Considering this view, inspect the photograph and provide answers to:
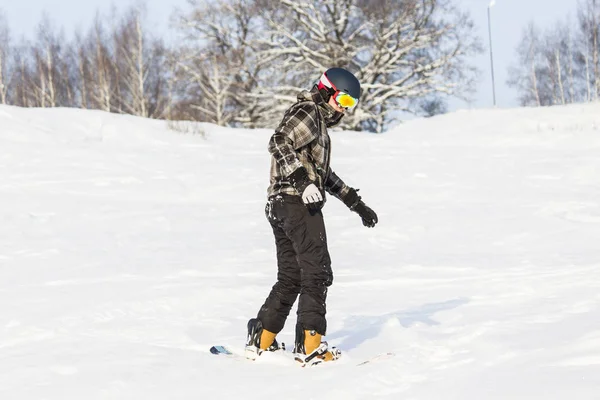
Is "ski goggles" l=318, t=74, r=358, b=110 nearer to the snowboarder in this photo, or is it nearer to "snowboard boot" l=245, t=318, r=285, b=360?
the snowboarder

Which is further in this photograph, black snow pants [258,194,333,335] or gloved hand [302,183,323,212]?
black snow pants [258,194,333,335]

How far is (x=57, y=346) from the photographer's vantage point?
4.26 metres

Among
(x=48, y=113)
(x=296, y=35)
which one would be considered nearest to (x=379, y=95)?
(x=296, y=35)

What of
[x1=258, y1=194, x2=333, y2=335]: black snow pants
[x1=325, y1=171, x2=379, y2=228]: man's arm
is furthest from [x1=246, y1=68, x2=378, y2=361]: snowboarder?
[x1=325, y1=171, x2=379, y2=228]: man's arm

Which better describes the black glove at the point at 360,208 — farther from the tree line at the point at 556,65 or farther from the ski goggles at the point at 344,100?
the tree line at the point at 556,65

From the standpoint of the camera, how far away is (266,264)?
7.21 meters

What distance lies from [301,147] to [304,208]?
0.30m

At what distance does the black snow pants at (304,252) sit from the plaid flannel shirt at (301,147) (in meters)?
0.09

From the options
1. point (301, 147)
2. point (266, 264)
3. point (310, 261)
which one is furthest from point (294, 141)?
point (266, 264)

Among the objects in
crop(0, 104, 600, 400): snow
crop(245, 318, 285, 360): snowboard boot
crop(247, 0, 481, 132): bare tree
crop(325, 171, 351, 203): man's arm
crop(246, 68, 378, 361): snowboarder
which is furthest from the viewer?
crop(247, 0, 481, 132): bare tree

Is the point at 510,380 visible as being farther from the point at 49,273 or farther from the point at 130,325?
the point at 49,273

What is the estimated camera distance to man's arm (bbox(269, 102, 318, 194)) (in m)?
3.65

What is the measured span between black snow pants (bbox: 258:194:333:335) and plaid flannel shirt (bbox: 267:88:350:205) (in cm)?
9

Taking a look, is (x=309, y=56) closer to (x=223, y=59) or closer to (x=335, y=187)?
(x=223, y=59)
